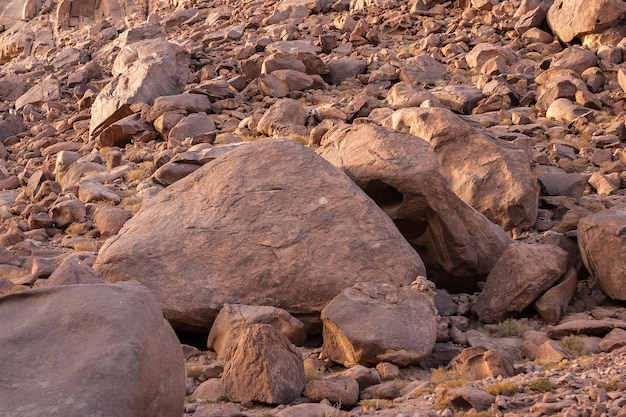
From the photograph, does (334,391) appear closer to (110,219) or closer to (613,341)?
(613,341)

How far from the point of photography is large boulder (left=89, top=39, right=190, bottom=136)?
21562 mm

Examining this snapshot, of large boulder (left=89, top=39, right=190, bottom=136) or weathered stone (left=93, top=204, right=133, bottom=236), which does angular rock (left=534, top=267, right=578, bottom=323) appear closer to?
weathered stone (left=93, top=204, right=133, bottom=236)

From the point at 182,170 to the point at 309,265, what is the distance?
760 cm

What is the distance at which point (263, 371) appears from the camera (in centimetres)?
603

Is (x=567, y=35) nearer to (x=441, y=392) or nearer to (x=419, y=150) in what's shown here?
(x=419, y=150)

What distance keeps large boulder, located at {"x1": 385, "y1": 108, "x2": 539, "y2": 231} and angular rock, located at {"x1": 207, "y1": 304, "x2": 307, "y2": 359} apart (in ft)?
16.4

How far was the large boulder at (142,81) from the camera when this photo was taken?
21.6 m

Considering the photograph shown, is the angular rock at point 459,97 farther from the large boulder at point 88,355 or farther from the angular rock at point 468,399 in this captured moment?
the large boulder at point 88,355

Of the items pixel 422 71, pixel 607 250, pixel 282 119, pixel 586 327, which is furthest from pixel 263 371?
pixel 422 71

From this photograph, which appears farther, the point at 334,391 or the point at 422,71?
the point at 422,71

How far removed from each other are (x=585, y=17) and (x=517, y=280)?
16.6 meters

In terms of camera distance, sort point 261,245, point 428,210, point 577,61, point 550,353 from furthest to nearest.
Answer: point 577,61 → point 428,210 → point 261,245 → point 550,353

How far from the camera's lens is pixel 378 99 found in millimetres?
20984

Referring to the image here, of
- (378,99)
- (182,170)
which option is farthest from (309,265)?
(378,99)
